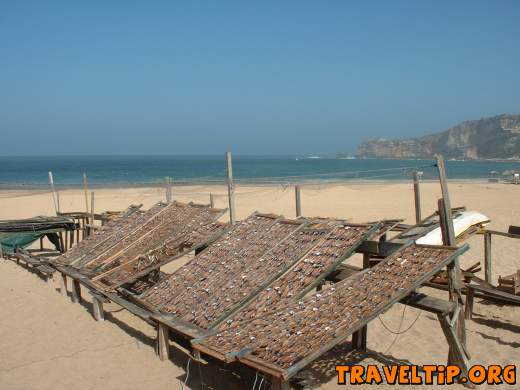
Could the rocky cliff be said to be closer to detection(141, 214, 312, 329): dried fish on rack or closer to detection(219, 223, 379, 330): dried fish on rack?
detection(141, 214, 312, 329): dried fish on rack

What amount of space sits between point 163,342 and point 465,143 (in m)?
141

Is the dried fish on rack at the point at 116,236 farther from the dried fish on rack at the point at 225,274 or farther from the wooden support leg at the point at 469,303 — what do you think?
the wooden support leg at the point at 469,303

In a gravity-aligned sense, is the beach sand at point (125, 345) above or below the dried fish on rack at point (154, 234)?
below

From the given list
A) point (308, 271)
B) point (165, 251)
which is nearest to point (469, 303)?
point (308, 271)

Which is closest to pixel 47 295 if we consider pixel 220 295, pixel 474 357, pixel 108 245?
pixel 108 245

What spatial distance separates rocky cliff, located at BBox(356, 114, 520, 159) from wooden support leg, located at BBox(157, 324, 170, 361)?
109m

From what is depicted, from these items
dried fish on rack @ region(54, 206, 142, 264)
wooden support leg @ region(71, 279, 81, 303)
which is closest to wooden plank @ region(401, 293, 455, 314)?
wooden support leg @ region(71, 279, 81, 303)

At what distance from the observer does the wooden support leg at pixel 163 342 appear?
240 inches

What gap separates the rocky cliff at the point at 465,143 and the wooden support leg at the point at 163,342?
109m

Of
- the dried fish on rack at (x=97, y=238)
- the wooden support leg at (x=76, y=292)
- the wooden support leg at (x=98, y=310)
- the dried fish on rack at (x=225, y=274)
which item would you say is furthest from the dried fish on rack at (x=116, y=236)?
the dried fish on rack at (x=225, y=274)

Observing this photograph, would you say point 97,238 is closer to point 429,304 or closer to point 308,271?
point 308,271

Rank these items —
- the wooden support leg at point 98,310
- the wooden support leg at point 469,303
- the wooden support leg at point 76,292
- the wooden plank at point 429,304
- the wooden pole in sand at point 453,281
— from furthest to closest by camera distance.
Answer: the wooden support leg at point 76,292 < the wooden support leg at point 98,310 < the wooden support leg at point 469,303 < the wooden pole in sand at point 453,281 < the wooden plank at point 429,304

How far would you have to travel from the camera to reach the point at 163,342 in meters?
6.16

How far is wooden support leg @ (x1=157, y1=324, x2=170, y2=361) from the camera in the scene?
6098 millimetres
